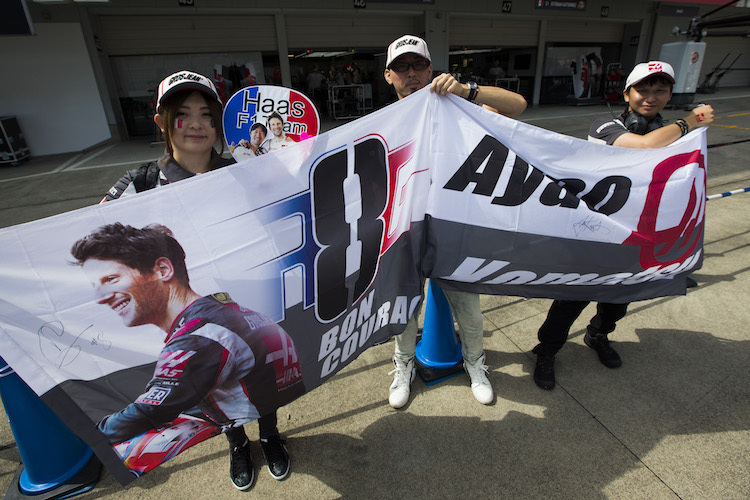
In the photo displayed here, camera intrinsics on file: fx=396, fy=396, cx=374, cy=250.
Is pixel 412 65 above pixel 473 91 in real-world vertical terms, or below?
above

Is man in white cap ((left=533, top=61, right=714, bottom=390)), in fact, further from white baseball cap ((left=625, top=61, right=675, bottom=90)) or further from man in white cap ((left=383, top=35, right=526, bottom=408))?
man in white cap ((left=383, top=35, right=526, bottom=408))

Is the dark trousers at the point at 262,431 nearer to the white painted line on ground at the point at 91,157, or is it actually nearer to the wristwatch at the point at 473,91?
the wristwatch at the point at 473,91

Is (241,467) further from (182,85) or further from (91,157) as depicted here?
(91,157)

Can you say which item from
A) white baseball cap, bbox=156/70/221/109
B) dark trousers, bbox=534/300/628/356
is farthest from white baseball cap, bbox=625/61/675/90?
white baseball cap, bbox=156/70/221/109

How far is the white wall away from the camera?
11164 mm

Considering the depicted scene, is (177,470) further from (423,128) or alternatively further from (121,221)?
(423,128)

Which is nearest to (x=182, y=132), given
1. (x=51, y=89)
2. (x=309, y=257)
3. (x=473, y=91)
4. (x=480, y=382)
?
(x=309, y=257)

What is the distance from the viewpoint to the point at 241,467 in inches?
79.7

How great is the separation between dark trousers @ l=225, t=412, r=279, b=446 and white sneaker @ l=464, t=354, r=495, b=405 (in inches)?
48.1

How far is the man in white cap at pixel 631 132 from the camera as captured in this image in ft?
7.52

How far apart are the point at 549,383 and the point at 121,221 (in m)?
2.49

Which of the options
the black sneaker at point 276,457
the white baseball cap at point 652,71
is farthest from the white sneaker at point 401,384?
the white baseball cap at point 652,71

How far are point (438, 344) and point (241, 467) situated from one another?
1.36 metres

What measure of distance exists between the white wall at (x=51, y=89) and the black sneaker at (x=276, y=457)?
14.3 m
